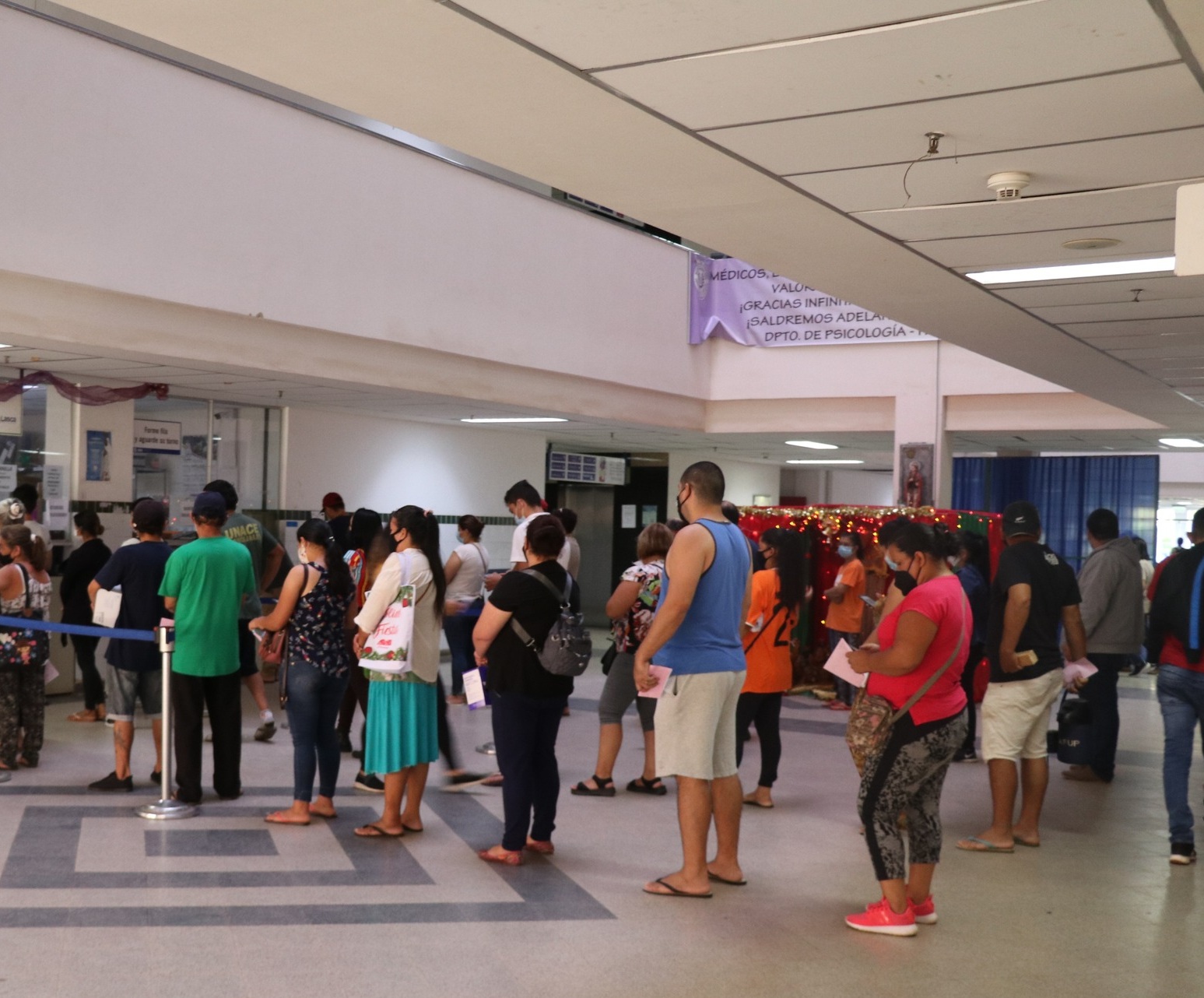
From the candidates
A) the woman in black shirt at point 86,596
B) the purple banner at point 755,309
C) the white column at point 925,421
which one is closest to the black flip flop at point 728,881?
the woman in black shirt at point 86,596

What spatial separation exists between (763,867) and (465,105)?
3.67 m

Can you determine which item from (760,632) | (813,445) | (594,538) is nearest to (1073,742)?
(760,632)

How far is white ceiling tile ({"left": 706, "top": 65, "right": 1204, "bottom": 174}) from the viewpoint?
3.36 m

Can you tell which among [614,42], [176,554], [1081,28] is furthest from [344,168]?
[1081,28]

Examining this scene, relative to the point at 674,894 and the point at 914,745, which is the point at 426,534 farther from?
the point at 914,745

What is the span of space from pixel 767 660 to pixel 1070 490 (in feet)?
35.4

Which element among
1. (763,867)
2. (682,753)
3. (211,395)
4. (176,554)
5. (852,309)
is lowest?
(763,867)

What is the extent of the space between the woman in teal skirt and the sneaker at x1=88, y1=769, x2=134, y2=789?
1.63 meters

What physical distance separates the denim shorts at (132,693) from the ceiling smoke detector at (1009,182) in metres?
5.11

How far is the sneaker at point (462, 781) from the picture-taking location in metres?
7.04

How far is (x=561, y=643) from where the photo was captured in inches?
214

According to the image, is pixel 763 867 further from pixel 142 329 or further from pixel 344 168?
A: pixel 344 168

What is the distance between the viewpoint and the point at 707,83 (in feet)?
11.3

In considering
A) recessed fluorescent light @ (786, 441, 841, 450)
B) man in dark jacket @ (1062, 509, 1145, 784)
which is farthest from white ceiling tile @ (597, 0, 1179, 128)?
recessed fluorescent light @ (786, 441, 841, 450)
